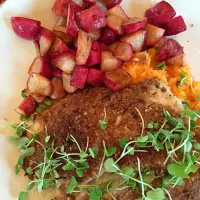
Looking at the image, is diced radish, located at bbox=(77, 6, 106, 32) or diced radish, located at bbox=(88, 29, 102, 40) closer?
diced radish, located at bbox=(77, 6, 106, 32)

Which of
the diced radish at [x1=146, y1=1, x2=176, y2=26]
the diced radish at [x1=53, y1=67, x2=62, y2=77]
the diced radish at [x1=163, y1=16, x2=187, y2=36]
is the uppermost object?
the diced radish at [x1=146, y1=1, x2=176, y2=26]

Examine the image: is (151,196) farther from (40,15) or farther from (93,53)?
(40,15)

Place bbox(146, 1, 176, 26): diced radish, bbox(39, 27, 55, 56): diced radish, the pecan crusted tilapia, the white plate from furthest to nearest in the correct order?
bbox(146, 1, 176, 26): diced radish < bbox(39, 27, 55, 56): diced radish < the white plate < the pecan crusted tilapia

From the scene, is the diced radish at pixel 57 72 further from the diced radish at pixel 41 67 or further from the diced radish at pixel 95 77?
the diced radish at pixel 95 77

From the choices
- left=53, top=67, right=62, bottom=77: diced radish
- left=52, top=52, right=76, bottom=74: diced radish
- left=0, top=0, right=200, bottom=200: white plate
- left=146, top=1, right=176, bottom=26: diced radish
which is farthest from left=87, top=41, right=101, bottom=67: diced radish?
left=146, top=1, right=176, bottom=26: diced radish

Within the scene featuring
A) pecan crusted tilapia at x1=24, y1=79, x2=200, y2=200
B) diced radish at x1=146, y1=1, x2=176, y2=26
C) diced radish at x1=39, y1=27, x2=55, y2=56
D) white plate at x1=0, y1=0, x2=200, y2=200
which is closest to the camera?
pecan crusted tilapia at x1=24, y1=79, x2=200, y2=200

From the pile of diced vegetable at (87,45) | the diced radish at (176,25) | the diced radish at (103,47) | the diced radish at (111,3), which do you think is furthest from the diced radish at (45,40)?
the diced radish at (176,25)

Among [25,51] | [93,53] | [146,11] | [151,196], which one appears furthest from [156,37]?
[151,196]

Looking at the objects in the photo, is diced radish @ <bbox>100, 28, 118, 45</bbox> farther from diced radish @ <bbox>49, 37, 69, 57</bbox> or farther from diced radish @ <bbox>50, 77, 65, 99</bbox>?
diced radish @ <bbox>50, 77, 65, 99</bbox>
